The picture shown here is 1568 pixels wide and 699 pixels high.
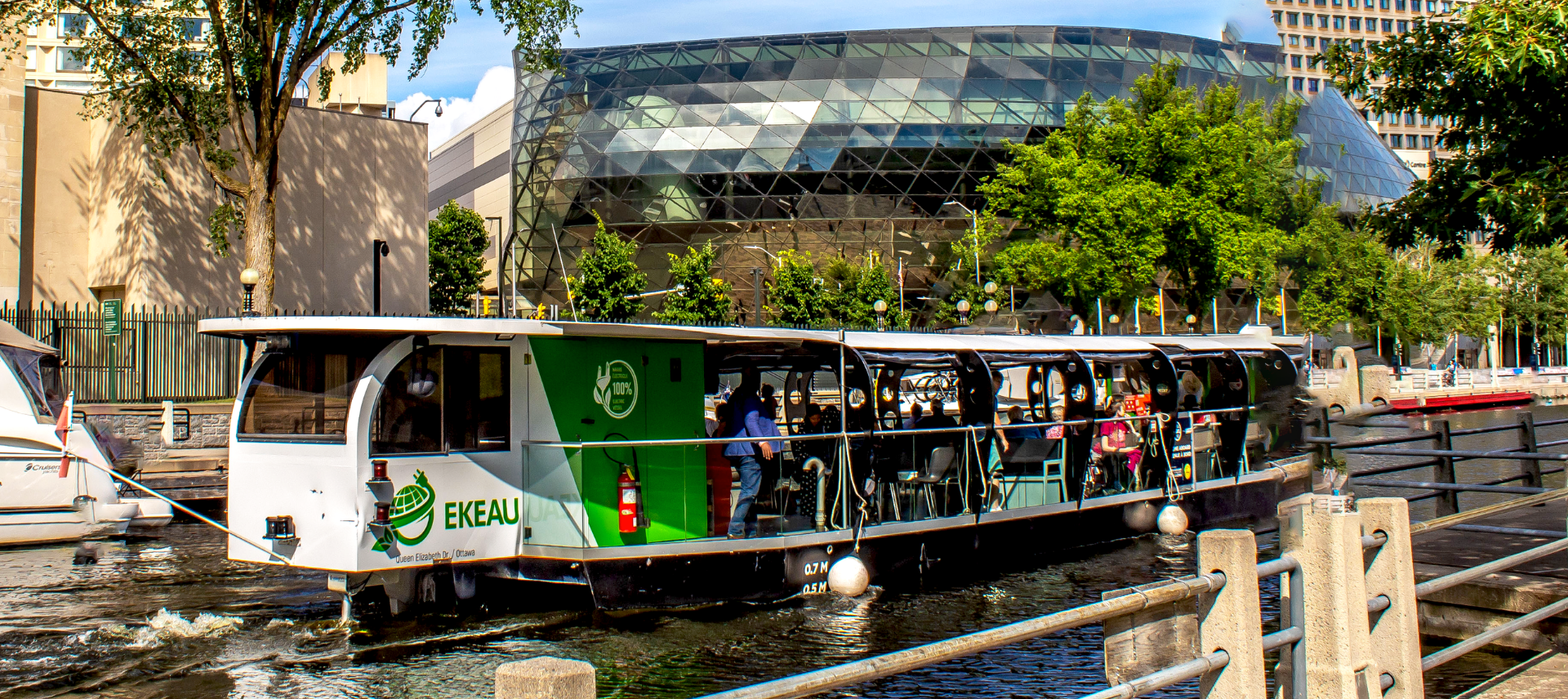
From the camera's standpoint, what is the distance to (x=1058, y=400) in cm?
2586

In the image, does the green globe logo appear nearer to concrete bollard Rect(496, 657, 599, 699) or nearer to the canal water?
the canal water

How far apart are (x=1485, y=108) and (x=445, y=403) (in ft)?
29.2

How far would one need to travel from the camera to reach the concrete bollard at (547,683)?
10.4ft

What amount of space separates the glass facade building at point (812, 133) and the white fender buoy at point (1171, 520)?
4013 cm

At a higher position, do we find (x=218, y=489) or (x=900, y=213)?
(x=900, y=213)

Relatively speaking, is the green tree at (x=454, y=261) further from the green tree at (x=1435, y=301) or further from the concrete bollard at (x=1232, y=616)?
the concrete bollard at (x=1232, y=616)

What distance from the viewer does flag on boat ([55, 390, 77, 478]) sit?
15984 mm

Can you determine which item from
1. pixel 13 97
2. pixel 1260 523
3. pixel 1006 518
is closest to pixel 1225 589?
pixel 1006 518

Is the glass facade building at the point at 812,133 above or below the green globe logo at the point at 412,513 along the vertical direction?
above

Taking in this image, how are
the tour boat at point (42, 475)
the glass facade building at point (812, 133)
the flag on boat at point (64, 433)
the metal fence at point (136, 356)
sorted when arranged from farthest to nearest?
the glass facade building at point (812, 133)
the metal fence at point (136, 356)
the tour boat at point (42, 475)
the flag on boat at point (64, 433)

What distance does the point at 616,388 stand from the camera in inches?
476

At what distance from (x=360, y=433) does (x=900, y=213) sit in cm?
5139

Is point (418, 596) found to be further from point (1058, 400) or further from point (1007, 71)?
point (1007, 71)

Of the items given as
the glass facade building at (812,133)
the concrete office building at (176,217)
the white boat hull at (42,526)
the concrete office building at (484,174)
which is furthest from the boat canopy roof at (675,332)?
the concrete office building at (484,174)
